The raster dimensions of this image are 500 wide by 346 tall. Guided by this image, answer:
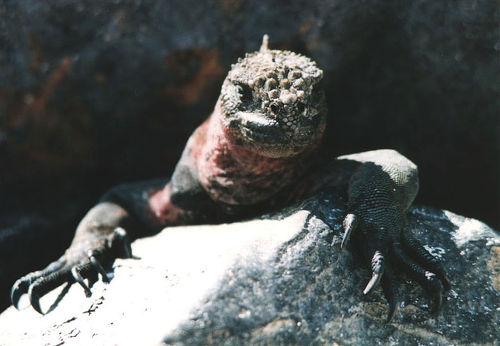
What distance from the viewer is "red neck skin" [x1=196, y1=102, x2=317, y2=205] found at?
2.97 m

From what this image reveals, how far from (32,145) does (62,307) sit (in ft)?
6.53

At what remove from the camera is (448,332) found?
8.27 feet

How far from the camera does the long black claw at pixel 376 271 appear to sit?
8.03 ft

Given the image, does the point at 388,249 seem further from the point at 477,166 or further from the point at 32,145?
the point at 32,145

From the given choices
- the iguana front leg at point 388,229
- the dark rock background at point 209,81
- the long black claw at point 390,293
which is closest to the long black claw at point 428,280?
the iguana front leg at point 388,229

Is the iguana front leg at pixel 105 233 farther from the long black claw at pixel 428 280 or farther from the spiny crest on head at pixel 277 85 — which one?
the long black claw at pixel 428 280

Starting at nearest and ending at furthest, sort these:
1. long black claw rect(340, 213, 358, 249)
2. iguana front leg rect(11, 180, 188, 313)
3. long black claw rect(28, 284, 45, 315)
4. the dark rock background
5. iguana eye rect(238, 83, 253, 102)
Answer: long black claw rect(340, 213, 358, 249), iguana eye rect(238, 83, 253, 102), long black claw rect(28, 284, 45, 315), iguana front leg rect(11, 180, 188, 313), the dark rock background

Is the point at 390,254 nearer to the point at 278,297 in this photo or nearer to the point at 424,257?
the point at 424,257

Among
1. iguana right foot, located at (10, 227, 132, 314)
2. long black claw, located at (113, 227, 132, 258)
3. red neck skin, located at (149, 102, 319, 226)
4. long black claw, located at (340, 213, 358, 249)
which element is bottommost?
iguana right foot, located at (10, 227, 132, 314)

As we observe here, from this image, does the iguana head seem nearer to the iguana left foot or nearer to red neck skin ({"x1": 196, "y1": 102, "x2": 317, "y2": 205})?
red neck skin ({"x1": 196, "y1": 102, "x2": 317, "y2": 205})

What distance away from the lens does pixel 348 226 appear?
2.60 meters

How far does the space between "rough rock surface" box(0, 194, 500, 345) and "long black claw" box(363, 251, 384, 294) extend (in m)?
0.10

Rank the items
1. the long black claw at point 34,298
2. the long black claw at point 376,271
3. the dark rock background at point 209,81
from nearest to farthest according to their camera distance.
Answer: the long black claw at point 376,271, the long black claw at point 34,298, the dark rock background at point 209,81

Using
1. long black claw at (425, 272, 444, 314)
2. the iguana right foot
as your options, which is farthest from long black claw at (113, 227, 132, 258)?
long black claw at (425, 272, 444, 314)
